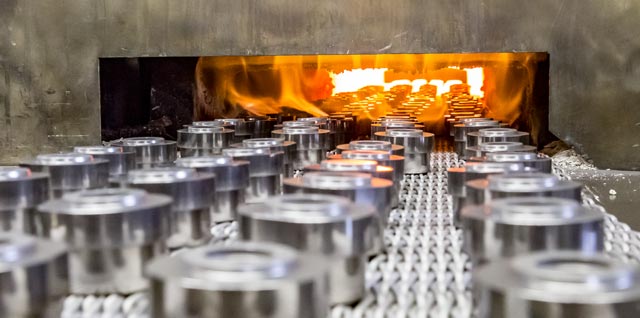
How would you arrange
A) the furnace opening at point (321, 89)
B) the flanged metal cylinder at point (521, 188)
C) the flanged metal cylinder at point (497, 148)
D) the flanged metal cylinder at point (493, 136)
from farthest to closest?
the furnace opening at point (321, 89) < the flanged metal cylinder at point (493, 136) < the flanged metal cylinder at point (497, 148) < the flanged metal cylinder at point (521, 188)

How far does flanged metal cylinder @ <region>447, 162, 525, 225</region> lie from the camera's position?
1320 millimetres

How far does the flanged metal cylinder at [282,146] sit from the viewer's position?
1.72m

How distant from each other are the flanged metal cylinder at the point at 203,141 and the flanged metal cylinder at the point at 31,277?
4.21 ft

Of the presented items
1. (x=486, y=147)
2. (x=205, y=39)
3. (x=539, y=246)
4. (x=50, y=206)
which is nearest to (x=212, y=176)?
(x=50, y=206)

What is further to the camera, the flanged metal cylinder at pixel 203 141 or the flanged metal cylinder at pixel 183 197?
the flanged metal cylinder at pixel 203 141

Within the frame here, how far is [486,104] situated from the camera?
140 inches

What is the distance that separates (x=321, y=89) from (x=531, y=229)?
297cm

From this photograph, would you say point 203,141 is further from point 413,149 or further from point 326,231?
point 326,231

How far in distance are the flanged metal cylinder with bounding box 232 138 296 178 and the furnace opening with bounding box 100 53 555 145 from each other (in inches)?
45.1

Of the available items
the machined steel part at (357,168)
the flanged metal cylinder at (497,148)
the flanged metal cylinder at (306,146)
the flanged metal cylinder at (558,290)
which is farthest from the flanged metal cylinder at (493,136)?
the flanged metal cylinder at (558,290)

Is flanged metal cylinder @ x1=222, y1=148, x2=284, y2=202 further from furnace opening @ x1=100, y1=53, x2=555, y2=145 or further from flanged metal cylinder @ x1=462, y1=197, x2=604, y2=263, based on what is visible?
furnace opening @ x1=100, y1=53, x2=555, y2=145

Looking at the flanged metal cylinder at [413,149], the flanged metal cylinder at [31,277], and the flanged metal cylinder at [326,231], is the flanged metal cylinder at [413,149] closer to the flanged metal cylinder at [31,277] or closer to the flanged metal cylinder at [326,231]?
the flanged metal cylinder at [326,231]

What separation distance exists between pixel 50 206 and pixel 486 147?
107cm

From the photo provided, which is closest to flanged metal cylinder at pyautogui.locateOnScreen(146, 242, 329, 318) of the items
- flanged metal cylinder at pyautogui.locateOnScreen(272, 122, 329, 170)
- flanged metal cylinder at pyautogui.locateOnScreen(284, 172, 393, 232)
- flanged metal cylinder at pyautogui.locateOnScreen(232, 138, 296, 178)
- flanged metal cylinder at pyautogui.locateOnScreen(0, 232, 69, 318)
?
flanged metal cylinder at pyautogui.locateOnScreen(0, 232, 69, 318)
